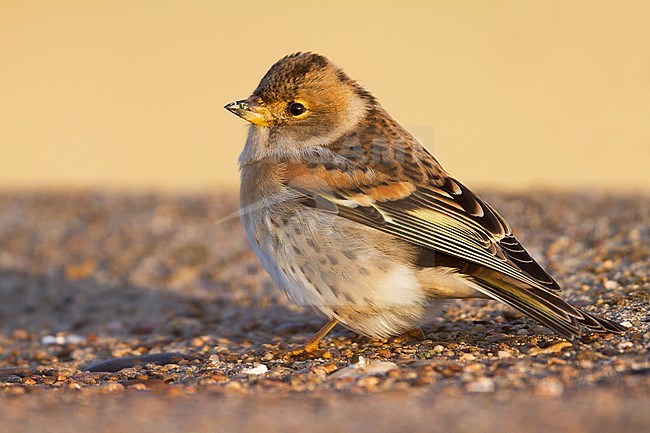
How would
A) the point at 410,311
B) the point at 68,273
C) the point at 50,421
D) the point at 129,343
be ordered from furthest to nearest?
the point at 68,273 → the point at 129,343 → the point at 410,311 → the point at 50,421

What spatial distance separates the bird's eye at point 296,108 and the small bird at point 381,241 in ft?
1.11

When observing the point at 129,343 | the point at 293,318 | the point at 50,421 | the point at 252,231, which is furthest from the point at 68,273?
the point at 50,421

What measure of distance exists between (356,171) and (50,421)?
7.82 ft

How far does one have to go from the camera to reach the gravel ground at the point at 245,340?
3436 millimetres

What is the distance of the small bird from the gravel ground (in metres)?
0.24

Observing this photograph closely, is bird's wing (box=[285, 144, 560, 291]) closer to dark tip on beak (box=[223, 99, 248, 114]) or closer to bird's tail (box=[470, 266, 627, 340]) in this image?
bird's tail (box=[470, 266, 627, 340])

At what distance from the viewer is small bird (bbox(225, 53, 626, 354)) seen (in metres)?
4.71

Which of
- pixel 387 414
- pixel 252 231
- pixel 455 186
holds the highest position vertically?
pixel 455 186

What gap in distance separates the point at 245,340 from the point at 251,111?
1.46m

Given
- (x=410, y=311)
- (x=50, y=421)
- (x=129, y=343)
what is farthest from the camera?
(x=129, y=343)

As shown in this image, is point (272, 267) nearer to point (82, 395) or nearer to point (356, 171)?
point (356, 171)

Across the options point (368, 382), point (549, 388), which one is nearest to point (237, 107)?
point (368, 382)

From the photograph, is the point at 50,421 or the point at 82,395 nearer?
the point at 50,421

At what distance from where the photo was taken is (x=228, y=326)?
6.40 metres
